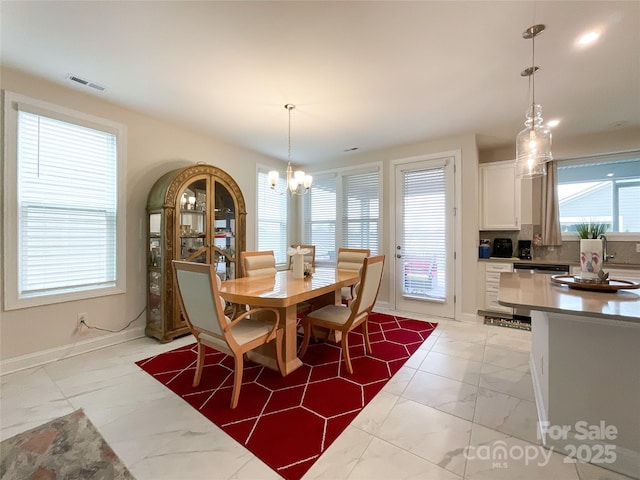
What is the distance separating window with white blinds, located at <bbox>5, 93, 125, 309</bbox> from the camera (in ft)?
7.63

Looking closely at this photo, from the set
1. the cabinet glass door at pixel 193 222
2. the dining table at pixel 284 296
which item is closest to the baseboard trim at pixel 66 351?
the cabinet glass door at pixel 193 222

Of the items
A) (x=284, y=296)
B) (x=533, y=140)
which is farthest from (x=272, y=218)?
(x=533, y=140)

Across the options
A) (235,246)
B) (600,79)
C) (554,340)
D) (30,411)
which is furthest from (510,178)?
(30,411)

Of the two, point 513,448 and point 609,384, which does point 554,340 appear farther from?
point 513,448

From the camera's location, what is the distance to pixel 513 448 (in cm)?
150

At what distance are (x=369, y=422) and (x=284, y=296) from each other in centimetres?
100

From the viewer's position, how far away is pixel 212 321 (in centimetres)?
183

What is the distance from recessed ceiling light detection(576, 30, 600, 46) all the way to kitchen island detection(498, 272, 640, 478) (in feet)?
5.76

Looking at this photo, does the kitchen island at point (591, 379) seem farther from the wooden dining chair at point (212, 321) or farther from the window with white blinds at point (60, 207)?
the window with white blinds at point (60, 207)

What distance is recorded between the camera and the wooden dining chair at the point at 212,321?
176 cm

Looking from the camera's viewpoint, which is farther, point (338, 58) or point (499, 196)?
point (499, 196)

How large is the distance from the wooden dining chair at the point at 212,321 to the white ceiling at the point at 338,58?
1.63 meters

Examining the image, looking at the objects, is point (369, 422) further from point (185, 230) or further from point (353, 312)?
point (185, 230)

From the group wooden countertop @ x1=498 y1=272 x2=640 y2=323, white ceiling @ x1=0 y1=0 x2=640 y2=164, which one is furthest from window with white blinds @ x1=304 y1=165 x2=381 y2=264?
wooden countertop @ x1=498 y1=272 x2=640 y2=323
